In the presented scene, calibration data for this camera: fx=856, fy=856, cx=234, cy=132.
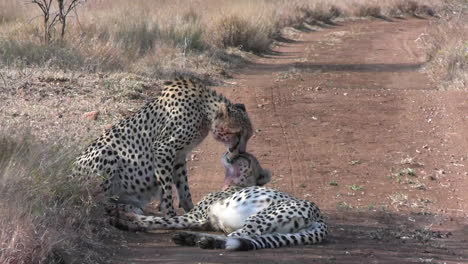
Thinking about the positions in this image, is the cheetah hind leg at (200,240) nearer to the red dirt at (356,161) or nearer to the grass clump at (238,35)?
the red dirt at (356,161)

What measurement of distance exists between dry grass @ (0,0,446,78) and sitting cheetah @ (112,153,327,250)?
6.13 meters

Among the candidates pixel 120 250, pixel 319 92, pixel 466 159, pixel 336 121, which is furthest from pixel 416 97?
pixel 120 250

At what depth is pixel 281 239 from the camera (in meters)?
5.55

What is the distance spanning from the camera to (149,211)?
6.89m

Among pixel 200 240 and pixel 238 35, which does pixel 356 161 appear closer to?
pixel 200 240

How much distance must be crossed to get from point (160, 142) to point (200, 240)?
1.21 meters

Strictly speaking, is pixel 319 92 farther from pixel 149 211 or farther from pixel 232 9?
pixel 232 9

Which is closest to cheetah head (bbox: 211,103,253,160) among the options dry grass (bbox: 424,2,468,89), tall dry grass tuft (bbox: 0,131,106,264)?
tall dry grass tuft (bbox: 0,131,106,264)

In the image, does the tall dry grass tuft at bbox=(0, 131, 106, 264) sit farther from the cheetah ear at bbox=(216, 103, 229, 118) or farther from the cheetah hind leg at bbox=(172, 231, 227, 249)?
the cheetah ear at bbox=(216, 103, 229, 118)

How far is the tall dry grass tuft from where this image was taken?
4602mm

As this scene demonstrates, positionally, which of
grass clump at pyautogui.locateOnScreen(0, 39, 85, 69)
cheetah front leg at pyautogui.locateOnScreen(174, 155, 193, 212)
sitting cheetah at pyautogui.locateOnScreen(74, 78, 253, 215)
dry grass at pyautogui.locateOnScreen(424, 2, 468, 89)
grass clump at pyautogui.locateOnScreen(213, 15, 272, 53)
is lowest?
grass clump at pyautogui.locateOnScreen(213, 15, 272, 53)

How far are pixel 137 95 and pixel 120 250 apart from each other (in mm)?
5880

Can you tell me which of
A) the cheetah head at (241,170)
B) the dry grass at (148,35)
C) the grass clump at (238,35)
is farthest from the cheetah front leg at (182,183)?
the grass clump at (238,35)

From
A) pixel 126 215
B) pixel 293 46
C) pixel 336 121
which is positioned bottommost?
pixel 293 46
